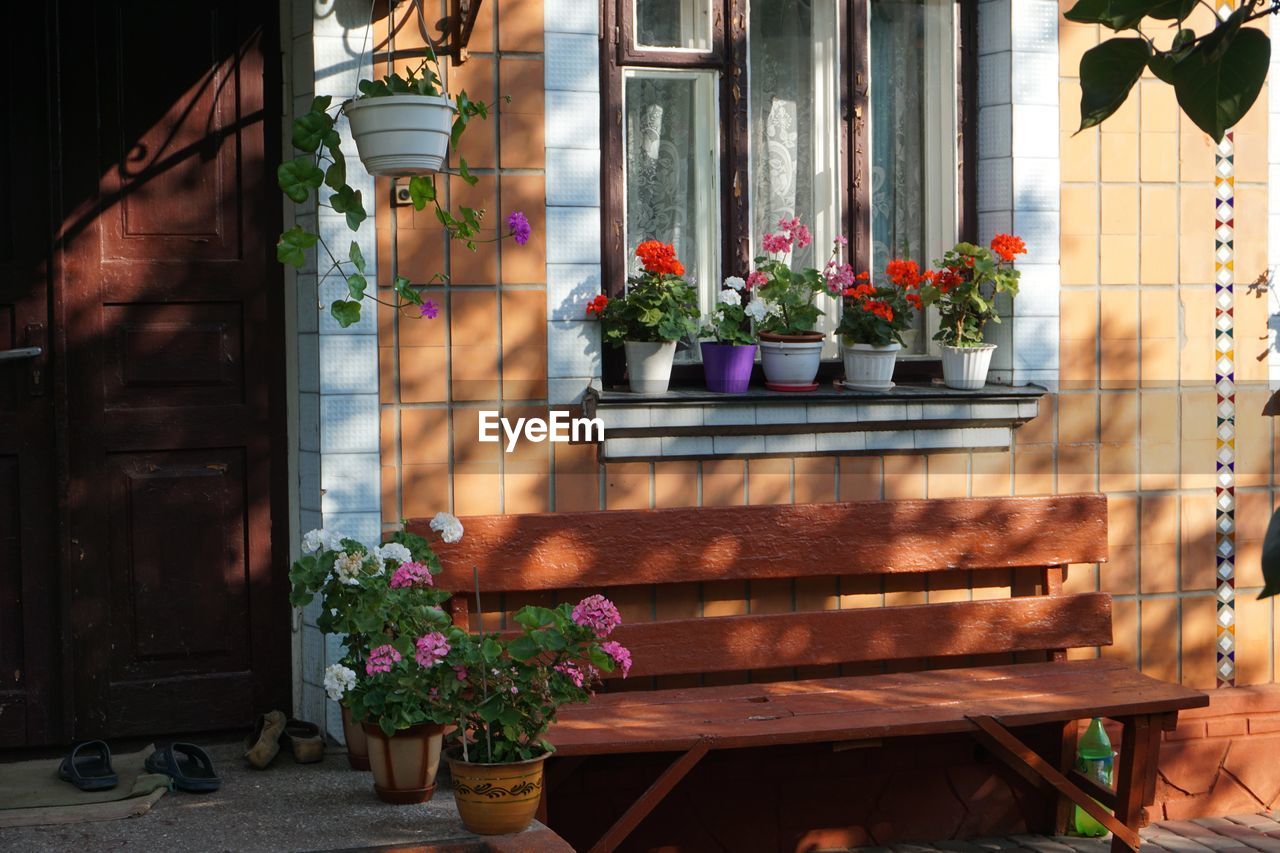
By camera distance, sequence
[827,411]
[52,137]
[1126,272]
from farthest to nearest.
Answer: [1126,272] → [827,411] → [52,137]

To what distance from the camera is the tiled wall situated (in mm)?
4383

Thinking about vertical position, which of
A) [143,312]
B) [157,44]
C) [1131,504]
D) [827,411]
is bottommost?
[1131,504]

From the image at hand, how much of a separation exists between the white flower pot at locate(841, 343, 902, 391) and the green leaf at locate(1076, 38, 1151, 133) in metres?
3.77

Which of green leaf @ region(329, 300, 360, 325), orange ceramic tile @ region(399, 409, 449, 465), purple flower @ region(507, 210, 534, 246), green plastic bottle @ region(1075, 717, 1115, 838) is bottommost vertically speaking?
green plastic bottle @ region(1075, 717, 1115, 838)

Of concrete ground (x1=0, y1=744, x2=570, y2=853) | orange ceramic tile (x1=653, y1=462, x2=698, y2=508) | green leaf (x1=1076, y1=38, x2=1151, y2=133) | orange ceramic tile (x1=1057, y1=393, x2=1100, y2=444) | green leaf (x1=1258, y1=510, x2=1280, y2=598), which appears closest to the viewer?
green leaf (x1=1258, y1=510, x2=1280, y2=598)

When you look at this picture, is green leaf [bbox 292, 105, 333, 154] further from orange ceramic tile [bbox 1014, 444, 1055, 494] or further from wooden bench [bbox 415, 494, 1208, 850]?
orange ceramic tile [bbox 1014, 444, 1055, 494]

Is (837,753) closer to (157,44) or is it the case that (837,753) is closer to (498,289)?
(498,289)


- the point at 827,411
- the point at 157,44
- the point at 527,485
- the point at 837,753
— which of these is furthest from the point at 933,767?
the point at 157,44

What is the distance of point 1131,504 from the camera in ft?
16.5

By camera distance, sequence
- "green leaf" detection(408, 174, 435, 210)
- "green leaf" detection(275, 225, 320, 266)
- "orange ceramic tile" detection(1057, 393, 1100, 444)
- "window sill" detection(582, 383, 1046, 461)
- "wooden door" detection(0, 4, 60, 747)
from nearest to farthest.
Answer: "green leaf" detection(275, 225, 320, 266), "green leaf" detection(408, 174, 435, 210), "wooden door" detection(0, 4, 60, 747), "window sill" detection(582, 383, 1046, 461), "orange ceramic tile" detection(1057, 393, 1100, 444)

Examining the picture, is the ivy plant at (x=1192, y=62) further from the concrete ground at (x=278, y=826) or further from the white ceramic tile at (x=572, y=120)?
the white ceramic tile at (x=572, y=120)

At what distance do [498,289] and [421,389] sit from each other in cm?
38

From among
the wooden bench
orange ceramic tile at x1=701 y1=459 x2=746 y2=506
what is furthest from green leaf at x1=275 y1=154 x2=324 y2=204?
orange ceramic tile at x1=701 y1=459 x2=746 y2=506

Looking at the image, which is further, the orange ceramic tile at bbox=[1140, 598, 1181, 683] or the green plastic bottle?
the orange ceramic tile at bbox=[1140, 598, 1181, 683]
